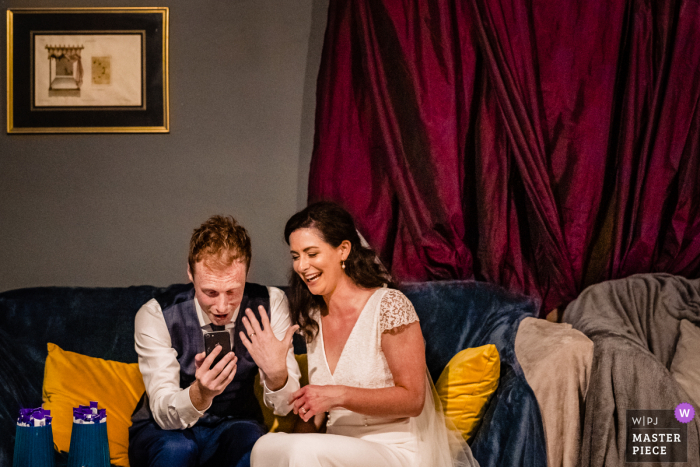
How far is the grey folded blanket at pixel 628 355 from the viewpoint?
6.93 feet

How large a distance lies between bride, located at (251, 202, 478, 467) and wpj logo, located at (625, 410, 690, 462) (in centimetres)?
62

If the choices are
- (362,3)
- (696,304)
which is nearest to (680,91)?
(696,304)

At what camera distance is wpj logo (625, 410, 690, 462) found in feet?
6.72

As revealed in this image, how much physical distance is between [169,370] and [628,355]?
1650 millimetres

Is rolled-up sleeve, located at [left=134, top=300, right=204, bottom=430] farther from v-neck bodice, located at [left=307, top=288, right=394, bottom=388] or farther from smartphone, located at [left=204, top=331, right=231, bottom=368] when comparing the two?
v-neck bodice, located at [left=307, top=288, right=394, bottom=388]

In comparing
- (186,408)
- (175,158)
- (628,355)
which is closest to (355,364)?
(186,408)

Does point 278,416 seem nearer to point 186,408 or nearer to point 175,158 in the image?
point 186,408

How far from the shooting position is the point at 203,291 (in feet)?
6.70

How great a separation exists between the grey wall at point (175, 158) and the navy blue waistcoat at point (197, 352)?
795 mm

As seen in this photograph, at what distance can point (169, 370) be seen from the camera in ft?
6.63

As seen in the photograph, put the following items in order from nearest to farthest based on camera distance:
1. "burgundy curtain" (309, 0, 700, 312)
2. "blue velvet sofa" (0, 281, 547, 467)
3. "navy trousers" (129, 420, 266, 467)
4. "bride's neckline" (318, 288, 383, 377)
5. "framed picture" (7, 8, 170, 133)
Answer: "navy trousers" (129, 420, 266, 467) < "bride's neckline" (318, 288, 383, 377) < "blue velvet sofa" (0, 281, 547, 467) < "burgundy curtain" (309, 0, 700, 312) < "framed picture" (7, 8, 170, 133)

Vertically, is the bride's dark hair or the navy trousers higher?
the bride's dark hair

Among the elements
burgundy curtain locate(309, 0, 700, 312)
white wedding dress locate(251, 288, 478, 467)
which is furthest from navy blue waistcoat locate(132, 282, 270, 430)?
burgundy curtain locate(309, 0, 700, 312)

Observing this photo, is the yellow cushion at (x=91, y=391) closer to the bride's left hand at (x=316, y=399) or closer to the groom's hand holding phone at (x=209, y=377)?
the groom's hand holding phone at (x=209, y=377)
